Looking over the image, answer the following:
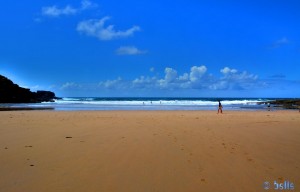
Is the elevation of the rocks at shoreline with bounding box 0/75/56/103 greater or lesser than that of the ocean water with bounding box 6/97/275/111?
greater

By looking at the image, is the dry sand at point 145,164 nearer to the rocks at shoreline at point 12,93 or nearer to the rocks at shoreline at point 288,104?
the rocks at shoreline at point 288,104

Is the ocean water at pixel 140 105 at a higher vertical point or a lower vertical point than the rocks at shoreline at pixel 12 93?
lower

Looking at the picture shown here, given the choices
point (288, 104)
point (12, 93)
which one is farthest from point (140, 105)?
point (12, 93)

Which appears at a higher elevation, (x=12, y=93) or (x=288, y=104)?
(x=12, y=93)

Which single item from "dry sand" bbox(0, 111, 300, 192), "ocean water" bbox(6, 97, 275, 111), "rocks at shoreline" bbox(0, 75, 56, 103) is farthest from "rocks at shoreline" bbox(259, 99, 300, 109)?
"rocks at shoreline" bbox(0, 75, 56, 103)

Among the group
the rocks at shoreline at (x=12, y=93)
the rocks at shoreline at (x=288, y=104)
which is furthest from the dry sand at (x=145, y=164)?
the rocks at shoreline at (x=12, y=93)

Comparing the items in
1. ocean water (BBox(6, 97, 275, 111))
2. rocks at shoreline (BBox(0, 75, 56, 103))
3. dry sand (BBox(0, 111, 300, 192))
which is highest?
rocks at shoreline (BBox(0, 75, 56, 103))

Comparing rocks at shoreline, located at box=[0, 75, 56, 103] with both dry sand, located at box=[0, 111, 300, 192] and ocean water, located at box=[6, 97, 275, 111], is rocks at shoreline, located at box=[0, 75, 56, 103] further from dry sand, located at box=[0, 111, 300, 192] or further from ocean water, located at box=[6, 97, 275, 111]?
dry sand, located at box=[0, 111, 300, 192]

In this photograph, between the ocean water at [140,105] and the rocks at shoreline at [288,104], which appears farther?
the rocks at shoreline at [288,104]

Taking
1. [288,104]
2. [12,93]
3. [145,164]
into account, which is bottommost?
[145,164]

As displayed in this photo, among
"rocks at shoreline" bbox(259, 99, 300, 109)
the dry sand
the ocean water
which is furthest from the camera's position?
"rocks at shoreline" bbox(259, 99, 300, 109)

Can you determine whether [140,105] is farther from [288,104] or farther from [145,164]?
[145,164]

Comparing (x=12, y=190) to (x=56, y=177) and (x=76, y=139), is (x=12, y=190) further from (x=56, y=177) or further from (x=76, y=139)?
(x=76, y=139)

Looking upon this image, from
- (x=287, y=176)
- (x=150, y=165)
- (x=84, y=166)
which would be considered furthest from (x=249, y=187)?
(x=84, y=166)
